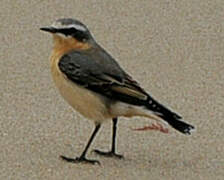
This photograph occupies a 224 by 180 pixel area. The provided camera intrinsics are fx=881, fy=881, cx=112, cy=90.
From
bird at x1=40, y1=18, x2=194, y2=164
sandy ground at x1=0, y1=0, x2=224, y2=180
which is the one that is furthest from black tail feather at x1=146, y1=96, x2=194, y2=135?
sandy ground at x1=0, y1=0, x2=224, y2=180

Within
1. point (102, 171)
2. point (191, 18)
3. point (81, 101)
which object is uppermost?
point (191, 18)

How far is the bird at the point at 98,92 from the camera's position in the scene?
6293 mm

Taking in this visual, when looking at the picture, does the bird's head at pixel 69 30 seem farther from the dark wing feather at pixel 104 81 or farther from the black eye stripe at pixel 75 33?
the dark wing feather at pixel 104 81

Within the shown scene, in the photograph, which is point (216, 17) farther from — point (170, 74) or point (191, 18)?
point (170, 74)

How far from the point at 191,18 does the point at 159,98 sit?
2.26 m

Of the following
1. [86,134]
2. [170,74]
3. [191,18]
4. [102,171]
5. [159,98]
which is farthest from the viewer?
[191,18]

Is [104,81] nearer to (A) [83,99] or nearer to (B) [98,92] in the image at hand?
(B) [98,92]

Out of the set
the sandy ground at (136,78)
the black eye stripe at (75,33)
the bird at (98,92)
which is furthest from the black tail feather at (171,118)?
the black eye stripe at (75,33)

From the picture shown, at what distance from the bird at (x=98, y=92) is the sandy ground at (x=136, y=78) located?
1.01 ft

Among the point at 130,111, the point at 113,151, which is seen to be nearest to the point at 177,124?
the point at 130,111

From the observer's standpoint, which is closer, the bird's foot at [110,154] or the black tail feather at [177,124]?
the black tail feather at [177,124]

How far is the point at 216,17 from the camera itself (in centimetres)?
988

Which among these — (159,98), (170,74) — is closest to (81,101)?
(159,98)

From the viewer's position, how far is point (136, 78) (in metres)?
8.31
